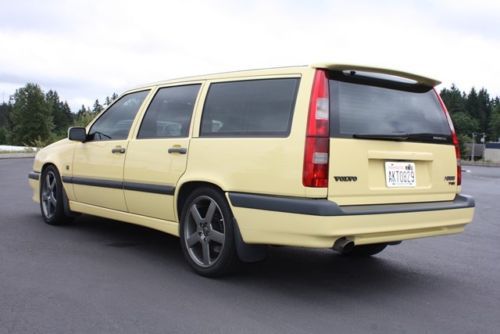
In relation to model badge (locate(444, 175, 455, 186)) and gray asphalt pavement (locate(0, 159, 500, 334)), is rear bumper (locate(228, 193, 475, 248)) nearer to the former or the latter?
model badge (locate(444, 175, 455, 186))

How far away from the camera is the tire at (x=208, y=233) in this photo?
173 inches

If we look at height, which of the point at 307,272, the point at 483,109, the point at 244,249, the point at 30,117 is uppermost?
the point at 483,109

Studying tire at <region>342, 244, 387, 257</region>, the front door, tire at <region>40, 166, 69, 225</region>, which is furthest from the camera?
tire at <region>40, 166, 69, 225</region>

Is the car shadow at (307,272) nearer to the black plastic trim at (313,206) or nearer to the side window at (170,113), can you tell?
the black plastic trim at (313,206)

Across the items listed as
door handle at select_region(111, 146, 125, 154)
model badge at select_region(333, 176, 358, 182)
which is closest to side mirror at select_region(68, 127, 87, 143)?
door handle at select_region(111, 146, 125, 154)

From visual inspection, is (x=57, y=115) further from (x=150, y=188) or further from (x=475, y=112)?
(x=150, y=188)

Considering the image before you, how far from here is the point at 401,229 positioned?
13.9 ft

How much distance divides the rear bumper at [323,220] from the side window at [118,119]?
190 centimetres

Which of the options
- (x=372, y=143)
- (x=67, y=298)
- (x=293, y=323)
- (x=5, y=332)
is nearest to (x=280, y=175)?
(x=372, y=143)

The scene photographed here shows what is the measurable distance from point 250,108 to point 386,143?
1.08m

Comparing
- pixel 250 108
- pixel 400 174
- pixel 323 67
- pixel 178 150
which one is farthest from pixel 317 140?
pixel 178 150

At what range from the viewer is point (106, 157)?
581 centimetres

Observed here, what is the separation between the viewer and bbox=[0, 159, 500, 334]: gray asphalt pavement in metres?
3.56

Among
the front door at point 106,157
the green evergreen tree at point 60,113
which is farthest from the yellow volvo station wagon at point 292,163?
the green evergreen tree at point 60,113
